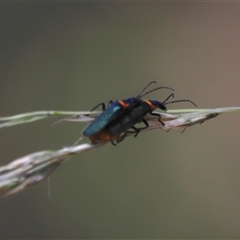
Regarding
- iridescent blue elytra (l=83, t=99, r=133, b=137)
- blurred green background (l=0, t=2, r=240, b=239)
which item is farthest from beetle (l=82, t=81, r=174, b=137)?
blurred green background (l=0, t=2, r=240, b=239)

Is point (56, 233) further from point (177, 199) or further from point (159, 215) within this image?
point (177, 199)

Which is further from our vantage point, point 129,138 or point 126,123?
point 129,138

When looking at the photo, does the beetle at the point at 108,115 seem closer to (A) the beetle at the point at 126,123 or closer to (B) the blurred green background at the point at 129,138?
(A) the beetle at the point at 126,123

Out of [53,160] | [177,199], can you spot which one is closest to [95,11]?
[177,199]

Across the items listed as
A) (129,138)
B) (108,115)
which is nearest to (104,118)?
(108,115)

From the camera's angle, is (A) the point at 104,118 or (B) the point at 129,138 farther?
(B) the point at 129,138

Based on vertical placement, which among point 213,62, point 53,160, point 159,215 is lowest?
point 159,215

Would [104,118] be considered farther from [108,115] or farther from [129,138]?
[129,138]

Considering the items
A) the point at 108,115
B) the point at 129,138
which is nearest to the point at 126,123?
the point at 108,115

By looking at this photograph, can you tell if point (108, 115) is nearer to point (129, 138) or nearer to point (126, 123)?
point (126, 123)
